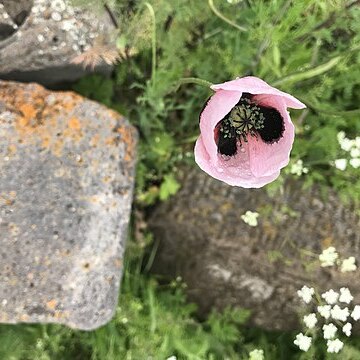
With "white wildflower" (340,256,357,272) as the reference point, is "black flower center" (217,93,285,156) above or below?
above

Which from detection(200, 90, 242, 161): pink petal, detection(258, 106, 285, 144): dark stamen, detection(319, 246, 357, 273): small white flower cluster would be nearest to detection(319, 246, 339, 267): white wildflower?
detection(319, 246, 357, 273): small white flower cluster

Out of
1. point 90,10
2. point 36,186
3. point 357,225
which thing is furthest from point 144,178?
point 357,225

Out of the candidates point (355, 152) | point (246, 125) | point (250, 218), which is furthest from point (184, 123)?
point (246, 125)

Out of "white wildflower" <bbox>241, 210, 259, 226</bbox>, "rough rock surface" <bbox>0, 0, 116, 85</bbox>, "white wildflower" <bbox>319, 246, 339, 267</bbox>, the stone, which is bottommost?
"white wildflower" <bbox>319, 246, 339, 267</bbox>

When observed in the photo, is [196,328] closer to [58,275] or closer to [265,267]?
[265,267]

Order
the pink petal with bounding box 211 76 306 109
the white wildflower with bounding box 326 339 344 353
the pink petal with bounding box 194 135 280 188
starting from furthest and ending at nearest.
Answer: the white wildflower with bounding box 326 339 344 353
the pink petal with bounding box 194 135 280 188
the pink petal with bounding box 211 76 306 109

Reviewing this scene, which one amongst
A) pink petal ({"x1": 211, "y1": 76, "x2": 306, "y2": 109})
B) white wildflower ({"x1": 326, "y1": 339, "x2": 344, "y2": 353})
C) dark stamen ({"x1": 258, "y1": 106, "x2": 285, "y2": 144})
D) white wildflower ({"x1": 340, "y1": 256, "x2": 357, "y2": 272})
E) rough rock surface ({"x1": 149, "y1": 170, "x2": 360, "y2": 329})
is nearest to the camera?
pink petal ({"x1": 211, "y1": 76, "x2": 306, "y2": 109})

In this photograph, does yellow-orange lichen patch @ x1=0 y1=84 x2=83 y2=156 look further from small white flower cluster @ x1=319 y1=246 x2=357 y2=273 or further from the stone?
small white flower cluster @ x1=319 y1=246 x2=357 y2=273

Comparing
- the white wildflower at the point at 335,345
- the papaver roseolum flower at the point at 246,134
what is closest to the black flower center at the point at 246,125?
the papaver roseolum flower at the point at 246,134
